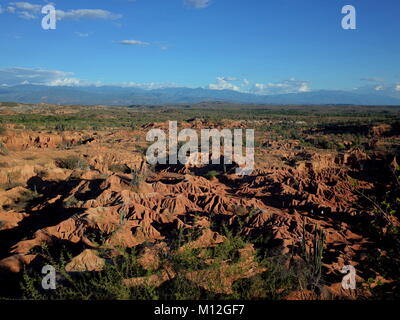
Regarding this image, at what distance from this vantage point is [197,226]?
49.5 ft

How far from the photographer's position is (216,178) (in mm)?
29219

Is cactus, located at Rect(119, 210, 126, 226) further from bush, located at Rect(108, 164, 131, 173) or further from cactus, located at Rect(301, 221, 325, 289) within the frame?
bush, located at Rect(108, 164, 131, 173)

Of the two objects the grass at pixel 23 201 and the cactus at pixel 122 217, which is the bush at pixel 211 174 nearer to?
the cactus at pixel 122 217

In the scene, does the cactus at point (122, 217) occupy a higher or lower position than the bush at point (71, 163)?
lower

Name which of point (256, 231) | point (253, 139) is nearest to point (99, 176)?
point (256, 231)

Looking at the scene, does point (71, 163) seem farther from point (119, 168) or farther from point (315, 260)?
point (315, 260)

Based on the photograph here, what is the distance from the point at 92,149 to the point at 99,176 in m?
10.5

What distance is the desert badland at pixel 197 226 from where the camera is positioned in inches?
265

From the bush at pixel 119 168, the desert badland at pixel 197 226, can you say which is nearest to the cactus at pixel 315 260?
the desert badland at pixel 197 226

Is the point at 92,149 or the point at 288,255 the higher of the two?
the point at 92,149

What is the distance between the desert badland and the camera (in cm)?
673

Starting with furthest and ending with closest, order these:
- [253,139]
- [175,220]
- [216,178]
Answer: [253,139], [216,178], [175,220]

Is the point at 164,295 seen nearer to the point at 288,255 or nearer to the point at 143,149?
the point at 288,255
